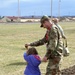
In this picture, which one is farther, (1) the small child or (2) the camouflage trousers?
(2) the camouflage trousers

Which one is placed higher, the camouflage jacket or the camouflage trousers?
the camouflage jacket

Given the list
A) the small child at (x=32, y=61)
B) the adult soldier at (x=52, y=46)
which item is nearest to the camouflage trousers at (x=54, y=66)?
the adult soldier at (x=52, y=46)

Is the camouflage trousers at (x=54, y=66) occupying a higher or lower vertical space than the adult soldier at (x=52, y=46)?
lower

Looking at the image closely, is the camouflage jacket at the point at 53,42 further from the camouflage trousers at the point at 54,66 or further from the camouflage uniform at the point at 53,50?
the camouflage trousers at the point at 54,66

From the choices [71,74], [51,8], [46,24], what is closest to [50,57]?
[46,24]

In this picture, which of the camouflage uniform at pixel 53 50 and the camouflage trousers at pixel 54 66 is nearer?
the camouflage uniform at pixel 53 50

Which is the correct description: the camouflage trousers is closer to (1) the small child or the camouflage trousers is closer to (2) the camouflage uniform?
(2) the camouflage uniform

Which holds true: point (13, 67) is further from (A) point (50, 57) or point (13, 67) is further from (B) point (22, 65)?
(A) point (50, 57)

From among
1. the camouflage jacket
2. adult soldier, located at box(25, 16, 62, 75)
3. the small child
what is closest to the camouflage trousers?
adult soldier, located at box(25, 16, 62, 75)

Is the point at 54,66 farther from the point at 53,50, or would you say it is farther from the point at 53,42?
the point at 53,42

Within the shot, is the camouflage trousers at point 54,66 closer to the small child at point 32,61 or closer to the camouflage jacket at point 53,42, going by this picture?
the camouflage jacket at point 53,42

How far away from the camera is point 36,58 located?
21.7 feet

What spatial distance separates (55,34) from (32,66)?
810 mm

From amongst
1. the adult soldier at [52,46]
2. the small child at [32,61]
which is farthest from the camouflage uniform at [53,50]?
the small child at [32,61]
